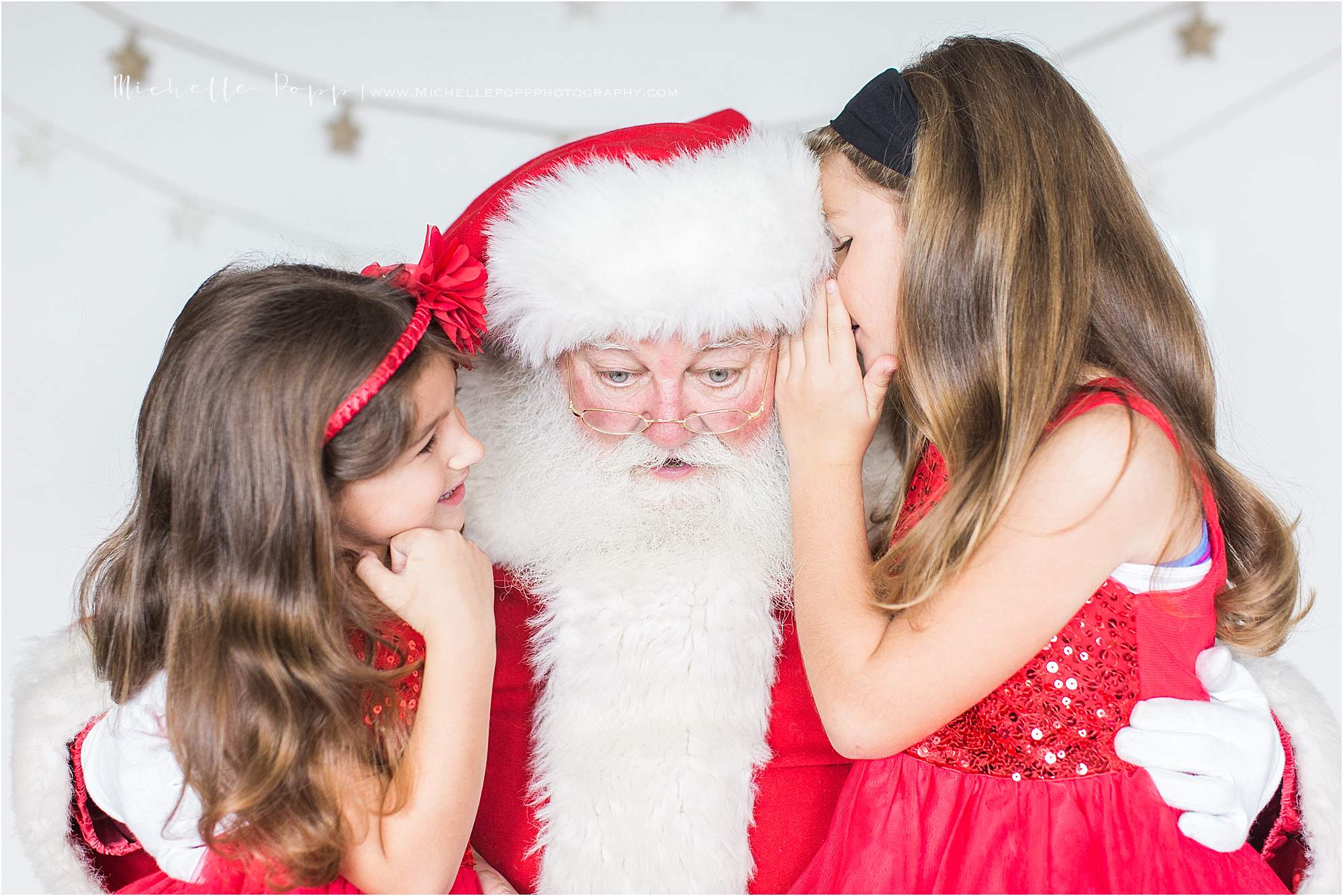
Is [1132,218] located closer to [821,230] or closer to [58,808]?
[821,230]

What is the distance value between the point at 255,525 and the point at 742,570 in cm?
96

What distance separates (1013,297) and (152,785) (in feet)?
5.58

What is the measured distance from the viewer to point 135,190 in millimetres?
3084

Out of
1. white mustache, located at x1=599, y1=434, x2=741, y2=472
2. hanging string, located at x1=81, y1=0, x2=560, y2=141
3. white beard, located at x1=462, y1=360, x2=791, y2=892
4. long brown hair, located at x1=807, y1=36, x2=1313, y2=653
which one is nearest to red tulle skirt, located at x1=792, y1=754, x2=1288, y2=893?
white beard, located at x1=462, y1=360, x2=791, y2=892

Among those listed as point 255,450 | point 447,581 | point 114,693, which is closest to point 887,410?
point 447,581

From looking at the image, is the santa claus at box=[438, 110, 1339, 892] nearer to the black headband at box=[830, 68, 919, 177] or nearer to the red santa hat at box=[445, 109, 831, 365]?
the red santa hat at box=[445, 109, 831, 365]

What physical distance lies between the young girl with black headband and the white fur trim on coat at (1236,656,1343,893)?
0.18 ft

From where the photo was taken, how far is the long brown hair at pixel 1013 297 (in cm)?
189

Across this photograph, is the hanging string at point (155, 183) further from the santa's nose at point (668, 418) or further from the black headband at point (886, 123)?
the black headband at point (886, 123)

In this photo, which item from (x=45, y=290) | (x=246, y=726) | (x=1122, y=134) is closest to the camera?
(x=246, y=726)

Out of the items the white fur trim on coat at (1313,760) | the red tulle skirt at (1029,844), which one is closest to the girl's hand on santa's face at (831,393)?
the red tulle skirt at (1029,844)

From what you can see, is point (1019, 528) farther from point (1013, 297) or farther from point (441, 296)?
point (441, 296)

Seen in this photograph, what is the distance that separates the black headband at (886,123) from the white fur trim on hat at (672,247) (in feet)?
0.36

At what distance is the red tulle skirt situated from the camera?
1841mm
